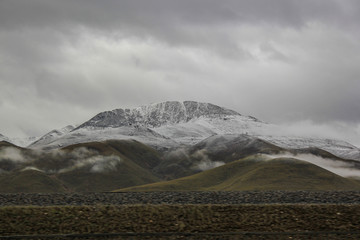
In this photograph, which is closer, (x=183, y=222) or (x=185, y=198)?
(x=183, y=222)

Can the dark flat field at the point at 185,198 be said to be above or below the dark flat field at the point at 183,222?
above

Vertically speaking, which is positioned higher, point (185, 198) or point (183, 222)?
point (185, 198)

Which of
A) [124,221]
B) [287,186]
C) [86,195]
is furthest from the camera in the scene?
[287,186]

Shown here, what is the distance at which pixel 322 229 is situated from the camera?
28484 mm

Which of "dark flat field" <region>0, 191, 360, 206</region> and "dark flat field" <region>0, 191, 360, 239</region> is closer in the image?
"dark flat field" <region>0, 191, 360, 239</region>

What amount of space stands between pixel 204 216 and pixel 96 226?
6.86 metres

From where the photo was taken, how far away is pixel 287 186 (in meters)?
189

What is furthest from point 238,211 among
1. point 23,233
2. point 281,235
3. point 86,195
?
point 86,195

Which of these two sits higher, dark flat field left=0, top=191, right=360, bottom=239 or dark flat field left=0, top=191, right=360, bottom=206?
dark flat field left=0, top=191, right=360, bottom=206

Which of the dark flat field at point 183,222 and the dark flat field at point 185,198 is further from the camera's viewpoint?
the dark flat field at point 185,198

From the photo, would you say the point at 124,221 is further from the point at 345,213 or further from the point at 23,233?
the point at 345,213

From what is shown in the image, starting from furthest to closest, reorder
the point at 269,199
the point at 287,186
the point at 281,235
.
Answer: the point at 287,186 → the point at 269,199 → the point at 281,235

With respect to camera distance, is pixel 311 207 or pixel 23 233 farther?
pixel 311 207

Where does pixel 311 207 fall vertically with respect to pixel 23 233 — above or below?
above
